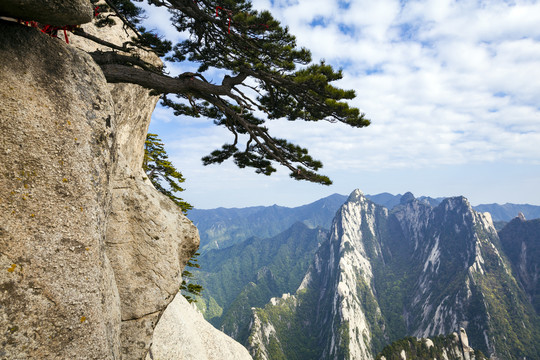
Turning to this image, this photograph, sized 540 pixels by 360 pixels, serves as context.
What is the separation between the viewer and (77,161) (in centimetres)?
477

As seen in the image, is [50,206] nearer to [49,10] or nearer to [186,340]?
[49,10]

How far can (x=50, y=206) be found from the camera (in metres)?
4.32

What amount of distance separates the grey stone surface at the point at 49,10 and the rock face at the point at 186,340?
1224 cm

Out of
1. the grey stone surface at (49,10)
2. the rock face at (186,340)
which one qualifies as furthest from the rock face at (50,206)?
the rock face at (186,340)

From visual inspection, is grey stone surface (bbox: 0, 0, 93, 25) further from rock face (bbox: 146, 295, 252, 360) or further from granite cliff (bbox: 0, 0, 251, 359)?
rock face (bbox: 146, 295, 252, 360)

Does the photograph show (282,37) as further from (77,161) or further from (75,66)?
(77,161)

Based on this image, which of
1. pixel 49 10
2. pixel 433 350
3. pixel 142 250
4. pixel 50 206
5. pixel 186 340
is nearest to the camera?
pixel 50 206

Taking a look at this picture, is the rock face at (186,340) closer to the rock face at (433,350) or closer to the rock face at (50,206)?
the rock face at (50,206)

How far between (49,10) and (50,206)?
10.7ft

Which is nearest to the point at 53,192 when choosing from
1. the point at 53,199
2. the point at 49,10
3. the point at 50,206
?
the point at 53,199

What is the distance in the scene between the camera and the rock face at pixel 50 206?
3840 millimetres

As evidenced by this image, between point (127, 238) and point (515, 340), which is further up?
point (127, 238)

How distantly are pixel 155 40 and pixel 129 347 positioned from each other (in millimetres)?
9968

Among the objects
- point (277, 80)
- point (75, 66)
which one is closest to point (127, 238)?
point (75, 66)
